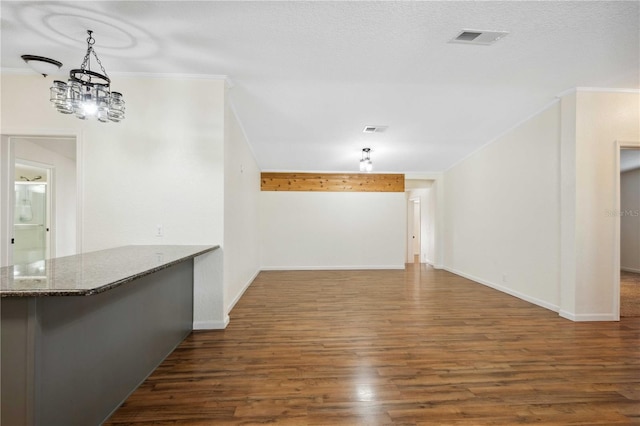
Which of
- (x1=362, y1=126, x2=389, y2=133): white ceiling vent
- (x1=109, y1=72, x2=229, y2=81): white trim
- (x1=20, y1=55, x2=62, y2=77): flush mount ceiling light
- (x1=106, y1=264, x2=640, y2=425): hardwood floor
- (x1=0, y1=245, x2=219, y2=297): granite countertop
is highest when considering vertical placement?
(x1=109, y1=72, x2=229, y2=81): white trim

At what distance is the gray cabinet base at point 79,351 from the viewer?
1.21 m

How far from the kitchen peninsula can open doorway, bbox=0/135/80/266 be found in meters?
3.62

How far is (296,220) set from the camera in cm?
717

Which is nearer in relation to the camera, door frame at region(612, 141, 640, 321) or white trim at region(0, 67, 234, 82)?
white trim at region(0, 67, 234, 82)

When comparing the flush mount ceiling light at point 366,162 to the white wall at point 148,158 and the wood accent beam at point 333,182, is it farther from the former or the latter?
the white wall at point 148,158

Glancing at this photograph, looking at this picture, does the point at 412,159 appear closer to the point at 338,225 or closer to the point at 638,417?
the point at 338,225

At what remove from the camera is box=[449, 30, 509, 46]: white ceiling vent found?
2.30m

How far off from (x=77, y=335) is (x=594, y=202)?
504 cm

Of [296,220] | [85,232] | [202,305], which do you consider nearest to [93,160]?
[85,232]

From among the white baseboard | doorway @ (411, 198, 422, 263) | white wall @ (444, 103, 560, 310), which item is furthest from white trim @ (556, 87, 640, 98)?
doorway @ (411, 198, 422, 263)

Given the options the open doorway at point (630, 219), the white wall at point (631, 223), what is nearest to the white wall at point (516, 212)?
the open doorway at point (630, 219)

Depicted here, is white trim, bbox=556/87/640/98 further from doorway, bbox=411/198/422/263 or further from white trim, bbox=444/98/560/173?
doorway, bbox=411/198/422/263

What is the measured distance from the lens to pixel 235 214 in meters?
3.91

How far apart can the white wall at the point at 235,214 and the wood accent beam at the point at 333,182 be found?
173 cm
